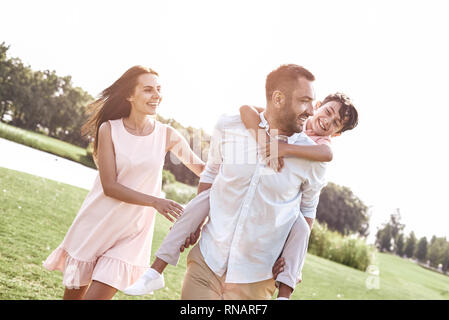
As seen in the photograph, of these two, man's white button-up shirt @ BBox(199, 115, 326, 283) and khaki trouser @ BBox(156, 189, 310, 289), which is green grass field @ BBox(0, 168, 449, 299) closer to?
khaki trouser @ BBox(156, 189, 310, 289)

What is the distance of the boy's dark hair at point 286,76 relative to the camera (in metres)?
2.46

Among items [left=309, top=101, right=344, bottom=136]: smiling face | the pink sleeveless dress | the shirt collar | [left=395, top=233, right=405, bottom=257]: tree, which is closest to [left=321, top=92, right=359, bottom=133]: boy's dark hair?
[left=309, top=101, right=344, bottom=136]: smiling face

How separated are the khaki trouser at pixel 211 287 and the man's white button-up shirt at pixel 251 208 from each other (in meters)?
0.04

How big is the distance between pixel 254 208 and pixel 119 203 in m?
1.18

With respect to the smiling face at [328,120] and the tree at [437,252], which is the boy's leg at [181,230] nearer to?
the smiling face at [328,120]

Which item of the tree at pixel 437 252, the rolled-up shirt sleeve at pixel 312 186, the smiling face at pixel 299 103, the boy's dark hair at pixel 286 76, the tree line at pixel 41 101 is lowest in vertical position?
the tree at pixel 437 252

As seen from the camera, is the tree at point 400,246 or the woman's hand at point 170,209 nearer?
the woman's hand at point 170,209

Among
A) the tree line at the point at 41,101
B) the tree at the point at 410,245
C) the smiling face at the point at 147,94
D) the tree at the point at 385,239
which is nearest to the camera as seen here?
the smiling face at the point at 147,94

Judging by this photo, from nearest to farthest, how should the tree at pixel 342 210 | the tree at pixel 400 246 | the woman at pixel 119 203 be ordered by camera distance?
the woman at pixel 119 203 < the tree at pixel 400 246 < the tree at pixel 342 210

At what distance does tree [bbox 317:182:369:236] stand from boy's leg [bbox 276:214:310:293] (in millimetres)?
36308

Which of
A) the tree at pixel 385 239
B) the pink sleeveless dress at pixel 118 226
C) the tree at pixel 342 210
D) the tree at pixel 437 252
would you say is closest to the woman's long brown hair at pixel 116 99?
the pink sleeveless dress at pixel 118 226
